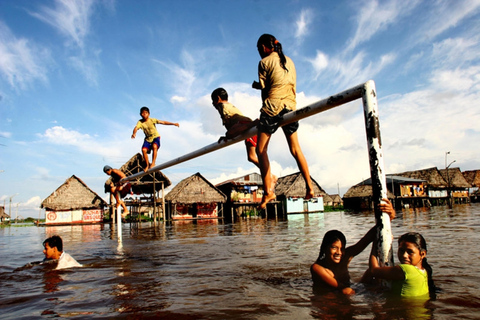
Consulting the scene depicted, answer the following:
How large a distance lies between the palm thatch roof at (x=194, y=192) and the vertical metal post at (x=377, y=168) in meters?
30.6

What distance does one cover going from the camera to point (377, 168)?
2.68 m

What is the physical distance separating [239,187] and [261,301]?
113 feet

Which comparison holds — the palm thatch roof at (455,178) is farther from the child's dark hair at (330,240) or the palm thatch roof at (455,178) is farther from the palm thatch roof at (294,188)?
the child's dark hair at (330,240)

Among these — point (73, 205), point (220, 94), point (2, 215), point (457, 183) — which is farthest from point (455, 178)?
point (2, 215)


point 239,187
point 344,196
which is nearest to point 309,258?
point 239,187

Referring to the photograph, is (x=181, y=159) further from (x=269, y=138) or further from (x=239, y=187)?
(x=239, y=187)

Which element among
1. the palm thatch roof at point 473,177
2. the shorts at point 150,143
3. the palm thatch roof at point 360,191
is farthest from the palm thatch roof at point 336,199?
the shorts at point 150,143

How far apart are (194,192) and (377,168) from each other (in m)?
31.5

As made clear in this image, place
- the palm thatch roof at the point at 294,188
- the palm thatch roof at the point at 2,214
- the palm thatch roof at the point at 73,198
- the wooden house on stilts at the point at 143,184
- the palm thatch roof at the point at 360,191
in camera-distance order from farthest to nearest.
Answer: the palm thatch roof at the point at 2,214
the palm thatch roof at the point at 360,191
the palm thatch roof at the point at 294,188
the palm thatch roof at the point at 73,198
the wooden house on stilts at the point at 143,184

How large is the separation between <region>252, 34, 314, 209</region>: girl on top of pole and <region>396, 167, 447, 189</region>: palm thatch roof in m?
49.8

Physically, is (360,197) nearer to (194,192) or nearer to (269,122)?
(194,192)

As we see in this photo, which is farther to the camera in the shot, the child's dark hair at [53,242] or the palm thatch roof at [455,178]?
the palm thatch roof at [455,178]

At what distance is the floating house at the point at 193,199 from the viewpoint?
32.9 metres

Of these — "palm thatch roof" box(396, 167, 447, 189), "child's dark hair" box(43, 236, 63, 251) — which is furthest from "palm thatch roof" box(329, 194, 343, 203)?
"child's dark hair" box(43, 236, 63, 251)
